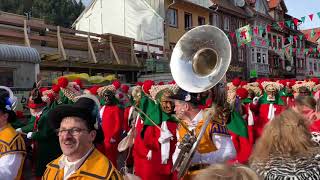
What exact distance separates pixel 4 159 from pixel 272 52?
43.7 metres

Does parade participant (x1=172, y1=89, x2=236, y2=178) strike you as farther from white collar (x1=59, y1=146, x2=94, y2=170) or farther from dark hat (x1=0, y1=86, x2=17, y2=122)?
dark hat (x1=0, y1=86, x2=17, y2=122)

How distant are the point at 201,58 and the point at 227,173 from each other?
8.47ft

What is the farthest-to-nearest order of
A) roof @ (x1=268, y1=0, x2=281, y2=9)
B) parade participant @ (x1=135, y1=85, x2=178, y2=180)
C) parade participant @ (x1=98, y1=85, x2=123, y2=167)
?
roof @ (x1=268, y1=0, x2=281, y2=9), parade participant @ (x1=98, y1=85, x2=123, y2=167), parade participant @ (x1=135, y1=85, x2=178, y2=180)

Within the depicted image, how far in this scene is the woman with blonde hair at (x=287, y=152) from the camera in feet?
8.09

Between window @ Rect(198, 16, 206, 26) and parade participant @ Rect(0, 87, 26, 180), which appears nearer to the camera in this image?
parade participant @ Rect(0, 87, 26, 180)

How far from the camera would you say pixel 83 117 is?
2.58 metres

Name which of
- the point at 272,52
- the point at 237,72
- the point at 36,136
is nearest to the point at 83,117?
the point at 36,136

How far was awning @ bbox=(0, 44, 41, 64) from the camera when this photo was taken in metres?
11.3

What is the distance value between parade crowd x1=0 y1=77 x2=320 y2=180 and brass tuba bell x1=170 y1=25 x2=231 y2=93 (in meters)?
0.16

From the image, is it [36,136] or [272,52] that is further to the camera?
[272,52]

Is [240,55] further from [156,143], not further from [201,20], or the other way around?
[156,143]

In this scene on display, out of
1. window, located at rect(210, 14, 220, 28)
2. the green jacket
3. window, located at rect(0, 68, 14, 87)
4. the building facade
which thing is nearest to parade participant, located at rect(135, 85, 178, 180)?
the green jacket

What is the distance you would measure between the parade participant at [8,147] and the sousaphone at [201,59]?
5.06 ft

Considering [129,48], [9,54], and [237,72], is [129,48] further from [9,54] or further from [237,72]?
[237,72]
